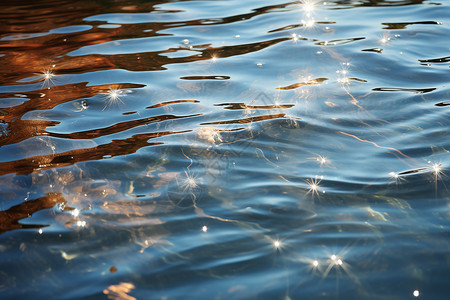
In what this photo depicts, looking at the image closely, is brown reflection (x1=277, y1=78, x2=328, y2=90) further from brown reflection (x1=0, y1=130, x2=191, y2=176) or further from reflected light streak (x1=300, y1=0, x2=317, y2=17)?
reflected light streak (x1=300, y1=0, x2=317, y2=17)

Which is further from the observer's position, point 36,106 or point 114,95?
point 114,95

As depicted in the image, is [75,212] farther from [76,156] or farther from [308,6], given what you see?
[308,6]

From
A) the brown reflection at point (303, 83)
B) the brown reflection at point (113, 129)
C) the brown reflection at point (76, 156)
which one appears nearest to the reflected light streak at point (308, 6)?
the brown reflection at point (303, 83)

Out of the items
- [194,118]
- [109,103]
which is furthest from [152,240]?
[109,103]

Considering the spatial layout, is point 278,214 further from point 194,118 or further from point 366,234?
point 194,118

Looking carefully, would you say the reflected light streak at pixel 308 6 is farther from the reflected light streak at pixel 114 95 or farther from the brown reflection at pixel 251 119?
the reflected light streak at pixel 114 95

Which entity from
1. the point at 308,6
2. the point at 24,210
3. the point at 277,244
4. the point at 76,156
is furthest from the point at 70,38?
the point at 277,244
